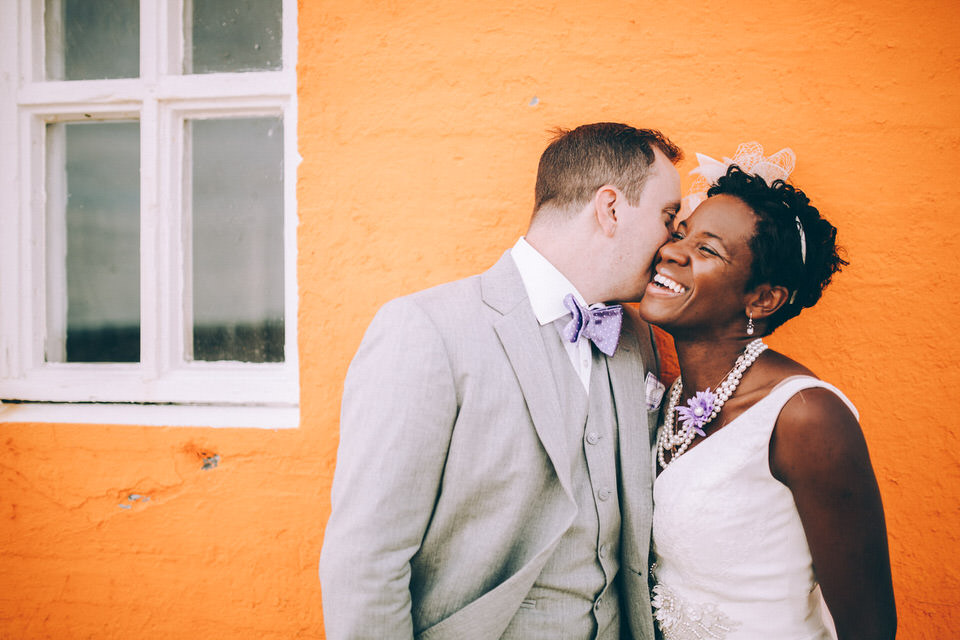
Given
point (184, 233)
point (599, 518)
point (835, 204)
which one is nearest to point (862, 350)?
point (835, 204)

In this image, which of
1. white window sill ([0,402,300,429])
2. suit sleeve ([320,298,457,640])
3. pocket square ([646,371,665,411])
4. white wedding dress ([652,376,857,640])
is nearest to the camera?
suit sleeve ([320,298,457,640])

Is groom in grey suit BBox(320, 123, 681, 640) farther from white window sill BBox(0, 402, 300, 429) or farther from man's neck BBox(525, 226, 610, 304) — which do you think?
white window sill BBox(0, 402, 300, 429)

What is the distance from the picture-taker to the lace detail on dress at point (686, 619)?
62.1 inches

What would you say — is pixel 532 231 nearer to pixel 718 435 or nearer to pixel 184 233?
pixel 718 435

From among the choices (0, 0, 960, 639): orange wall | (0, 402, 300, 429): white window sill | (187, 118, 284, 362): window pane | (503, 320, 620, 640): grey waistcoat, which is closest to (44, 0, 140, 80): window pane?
(187, 118, 284, 362): window pane

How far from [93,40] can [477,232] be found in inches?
78.8

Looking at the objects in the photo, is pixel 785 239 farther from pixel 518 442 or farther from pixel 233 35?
pixel 233 35

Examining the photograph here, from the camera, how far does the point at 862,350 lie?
1.97 m

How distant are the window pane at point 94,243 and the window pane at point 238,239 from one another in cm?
33

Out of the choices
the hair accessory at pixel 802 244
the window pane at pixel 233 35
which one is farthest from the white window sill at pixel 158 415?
the hair accessory at pixel 802 244

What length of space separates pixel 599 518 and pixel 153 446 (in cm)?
184

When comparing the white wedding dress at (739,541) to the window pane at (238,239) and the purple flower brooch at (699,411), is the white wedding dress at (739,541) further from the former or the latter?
the window pane at (238,239)

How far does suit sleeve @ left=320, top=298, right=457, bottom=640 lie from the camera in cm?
128

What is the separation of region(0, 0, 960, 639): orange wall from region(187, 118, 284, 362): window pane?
1.00 ft
